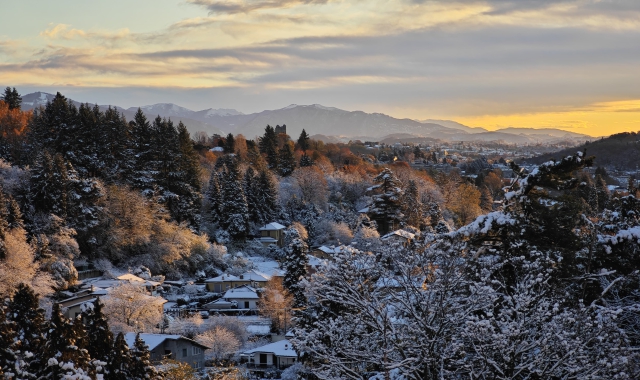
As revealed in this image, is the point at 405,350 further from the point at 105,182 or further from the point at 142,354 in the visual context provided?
the point at 105,182

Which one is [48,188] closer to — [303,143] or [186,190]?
[186,190]

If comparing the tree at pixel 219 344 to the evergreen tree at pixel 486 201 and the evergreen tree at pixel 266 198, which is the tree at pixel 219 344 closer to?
the evergreen tree at pixel 266 198

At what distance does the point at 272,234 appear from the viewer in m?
49.1

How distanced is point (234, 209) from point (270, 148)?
67.2ft

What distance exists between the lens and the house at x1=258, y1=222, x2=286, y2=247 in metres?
48.2

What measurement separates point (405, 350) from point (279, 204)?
145ft

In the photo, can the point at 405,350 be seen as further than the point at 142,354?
No

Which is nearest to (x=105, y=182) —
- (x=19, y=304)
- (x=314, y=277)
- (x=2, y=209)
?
(x=2, y=209)

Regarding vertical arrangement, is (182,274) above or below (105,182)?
below

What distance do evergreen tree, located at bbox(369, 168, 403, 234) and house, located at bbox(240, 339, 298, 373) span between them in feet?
71.2

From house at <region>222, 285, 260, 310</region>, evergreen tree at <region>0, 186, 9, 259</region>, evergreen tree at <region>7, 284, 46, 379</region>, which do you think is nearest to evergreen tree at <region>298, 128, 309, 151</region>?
house at <region>222, 285, 260, 310</region>

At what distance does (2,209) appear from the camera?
28141 millimetres

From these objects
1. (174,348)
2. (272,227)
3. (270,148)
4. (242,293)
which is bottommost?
(242,293)

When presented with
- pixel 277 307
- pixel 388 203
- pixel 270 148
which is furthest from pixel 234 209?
pixel 270 148
